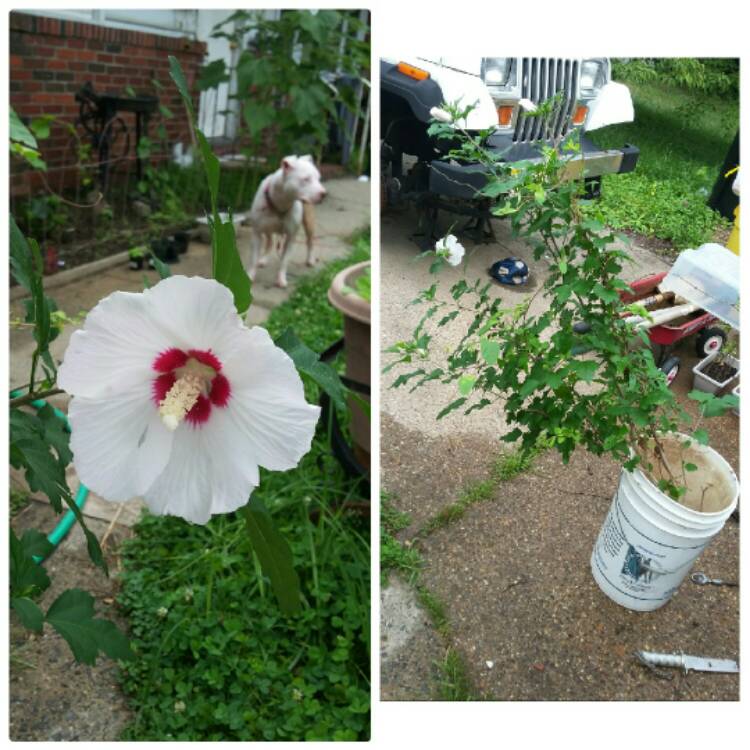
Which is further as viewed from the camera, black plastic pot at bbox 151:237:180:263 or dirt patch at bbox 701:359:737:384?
black plastic pot at bbox 151:237:180:263

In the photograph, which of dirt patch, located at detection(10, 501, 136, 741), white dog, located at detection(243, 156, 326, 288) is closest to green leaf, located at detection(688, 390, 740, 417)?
dirt patch, located at detection(10, 501, 136, 741)

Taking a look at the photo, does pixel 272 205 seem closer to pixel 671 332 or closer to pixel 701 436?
pixel 671 332

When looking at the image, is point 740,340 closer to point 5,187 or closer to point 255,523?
point 255,523

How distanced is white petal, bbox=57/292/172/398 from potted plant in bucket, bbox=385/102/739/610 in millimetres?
593

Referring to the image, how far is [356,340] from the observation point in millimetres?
1792

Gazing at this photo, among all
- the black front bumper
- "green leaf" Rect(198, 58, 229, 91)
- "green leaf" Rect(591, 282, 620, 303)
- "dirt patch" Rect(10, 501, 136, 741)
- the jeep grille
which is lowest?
"dirt patch" Rect(10, 501, 136, 741)

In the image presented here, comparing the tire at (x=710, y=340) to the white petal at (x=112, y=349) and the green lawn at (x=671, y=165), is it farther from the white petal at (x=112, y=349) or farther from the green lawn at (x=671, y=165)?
the white petal at (x=112, y=349)

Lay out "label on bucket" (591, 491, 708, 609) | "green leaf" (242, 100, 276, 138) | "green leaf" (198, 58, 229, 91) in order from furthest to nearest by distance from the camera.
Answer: "green leaf" (198, 58, 229, 91) → "green leaf" (242, 100, 276, 138) → "label on bucket" (591, 491, 708, 609)

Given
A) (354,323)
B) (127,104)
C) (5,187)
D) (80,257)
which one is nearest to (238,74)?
(127,104)

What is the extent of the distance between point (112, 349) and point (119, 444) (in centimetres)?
8

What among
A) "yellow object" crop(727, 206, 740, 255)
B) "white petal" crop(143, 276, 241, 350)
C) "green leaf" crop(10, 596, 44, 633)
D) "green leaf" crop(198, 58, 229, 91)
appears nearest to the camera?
"white petal" crop(143, 276, 241, 350)

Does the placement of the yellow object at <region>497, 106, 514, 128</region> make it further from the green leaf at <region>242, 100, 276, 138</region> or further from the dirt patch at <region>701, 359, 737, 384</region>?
the green leaf at <region>242, 100, 276, 138</region>

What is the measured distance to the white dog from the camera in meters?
3.17

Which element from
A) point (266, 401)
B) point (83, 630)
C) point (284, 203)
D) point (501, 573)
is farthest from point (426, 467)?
point (284, 203)
